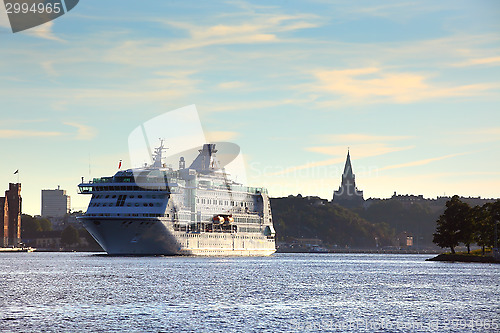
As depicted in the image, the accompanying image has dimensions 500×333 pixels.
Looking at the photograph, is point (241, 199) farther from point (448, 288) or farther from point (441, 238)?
point (448, 288)

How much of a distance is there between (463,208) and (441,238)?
6243mm

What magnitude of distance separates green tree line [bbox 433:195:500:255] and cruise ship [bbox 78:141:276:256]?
3625 centimetres

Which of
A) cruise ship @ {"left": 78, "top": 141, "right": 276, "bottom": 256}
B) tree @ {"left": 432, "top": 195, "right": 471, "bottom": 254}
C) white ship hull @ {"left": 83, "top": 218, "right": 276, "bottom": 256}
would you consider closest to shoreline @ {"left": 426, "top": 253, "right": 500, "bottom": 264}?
tree @ {"left": 432, "top": 195, "right": 471, "bottom": 254}

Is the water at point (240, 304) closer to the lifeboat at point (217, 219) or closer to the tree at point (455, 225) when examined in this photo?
the tree at point (455, 225)

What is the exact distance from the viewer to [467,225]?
128 meters

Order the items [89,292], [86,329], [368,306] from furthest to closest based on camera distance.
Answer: [89,292] < [368,306] < [86,329]

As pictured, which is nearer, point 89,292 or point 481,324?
point 481,324

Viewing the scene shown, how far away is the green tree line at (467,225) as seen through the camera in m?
126

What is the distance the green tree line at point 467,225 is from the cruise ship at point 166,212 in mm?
36254

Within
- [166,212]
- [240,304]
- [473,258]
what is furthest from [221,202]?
[240,304]

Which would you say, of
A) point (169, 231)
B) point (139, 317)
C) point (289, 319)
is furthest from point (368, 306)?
point (169, 231)

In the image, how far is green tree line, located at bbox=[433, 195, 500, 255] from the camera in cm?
12650

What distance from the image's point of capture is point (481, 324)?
46250 millimetres

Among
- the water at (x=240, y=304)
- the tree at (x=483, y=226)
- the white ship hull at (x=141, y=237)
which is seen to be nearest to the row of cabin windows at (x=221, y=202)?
the white ship hull at (x=141, y=237)
